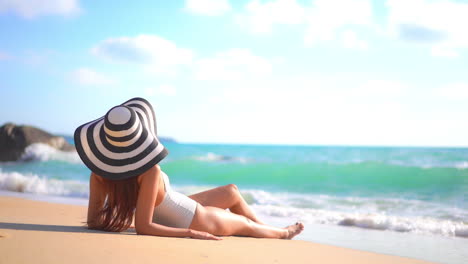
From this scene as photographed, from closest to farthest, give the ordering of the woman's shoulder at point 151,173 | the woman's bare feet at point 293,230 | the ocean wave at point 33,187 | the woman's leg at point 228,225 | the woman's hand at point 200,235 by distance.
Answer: the woman's shoulder at point 151,173 → the woman's hand at point 200,235 → the woman's leg at point 228,225 → the woman's bare feet at point 293,230 → the ocean wave at point 33,187

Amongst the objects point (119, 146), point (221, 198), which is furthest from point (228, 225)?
point (119, 146)

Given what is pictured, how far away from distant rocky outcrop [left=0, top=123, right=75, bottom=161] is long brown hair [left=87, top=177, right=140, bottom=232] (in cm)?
1753

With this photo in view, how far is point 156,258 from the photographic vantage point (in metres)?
3.33

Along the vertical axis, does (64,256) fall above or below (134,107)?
below

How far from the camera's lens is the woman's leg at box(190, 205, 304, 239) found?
14.4ft

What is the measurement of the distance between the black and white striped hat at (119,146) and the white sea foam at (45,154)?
17.4 m

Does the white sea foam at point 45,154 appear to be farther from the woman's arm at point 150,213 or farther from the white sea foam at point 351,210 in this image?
the woman's arm at point 150,213

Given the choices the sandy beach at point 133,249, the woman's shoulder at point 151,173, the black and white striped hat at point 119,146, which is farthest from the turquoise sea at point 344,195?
the black and white striped hat at point 119,146

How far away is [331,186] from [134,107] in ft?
40.6

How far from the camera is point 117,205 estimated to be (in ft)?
13.2

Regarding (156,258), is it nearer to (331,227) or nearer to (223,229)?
(223,229)

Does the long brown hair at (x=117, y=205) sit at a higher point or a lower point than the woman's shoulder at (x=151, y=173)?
lower

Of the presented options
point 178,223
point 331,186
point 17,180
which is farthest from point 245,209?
point 331,186

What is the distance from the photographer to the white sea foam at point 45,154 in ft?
64.8
